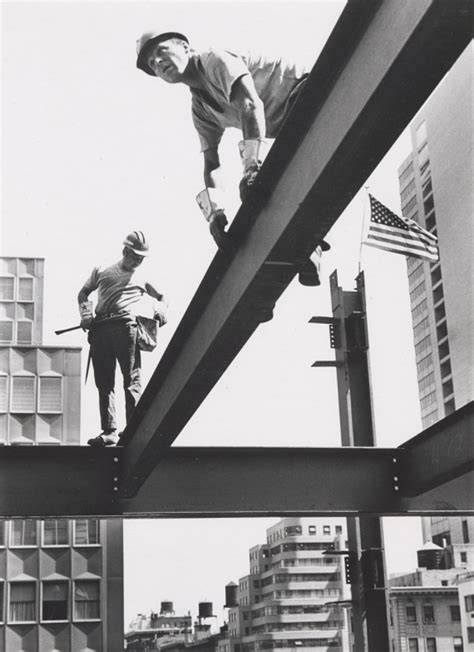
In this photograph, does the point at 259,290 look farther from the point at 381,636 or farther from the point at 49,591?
the point at 49,591

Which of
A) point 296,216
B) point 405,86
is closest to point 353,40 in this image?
point 405,86

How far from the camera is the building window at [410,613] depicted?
4174 inches

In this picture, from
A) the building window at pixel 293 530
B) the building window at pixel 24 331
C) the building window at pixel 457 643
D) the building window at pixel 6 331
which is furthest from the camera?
the building window at pixel 457 643

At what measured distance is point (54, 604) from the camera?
34.2 metres

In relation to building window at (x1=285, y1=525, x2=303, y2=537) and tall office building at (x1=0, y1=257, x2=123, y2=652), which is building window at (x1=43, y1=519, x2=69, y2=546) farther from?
building window at (x1=285, y1=525, x2=303, y2=537)

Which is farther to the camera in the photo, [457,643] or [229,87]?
[457,643]

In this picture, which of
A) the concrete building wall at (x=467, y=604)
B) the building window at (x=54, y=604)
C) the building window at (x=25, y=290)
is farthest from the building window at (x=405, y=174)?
the building window at (x=54, y=604)

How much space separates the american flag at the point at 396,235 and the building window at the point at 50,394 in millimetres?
28843

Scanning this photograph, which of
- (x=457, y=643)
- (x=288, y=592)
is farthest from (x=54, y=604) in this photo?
(x=457, y=643)

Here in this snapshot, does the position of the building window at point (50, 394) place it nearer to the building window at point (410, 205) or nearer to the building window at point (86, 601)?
the building window at point (86, 601)

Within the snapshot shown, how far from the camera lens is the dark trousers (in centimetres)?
980

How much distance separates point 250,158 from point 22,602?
103 feet

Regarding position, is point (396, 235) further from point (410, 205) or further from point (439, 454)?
point (410, 205)

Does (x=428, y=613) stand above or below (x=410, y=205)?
below
